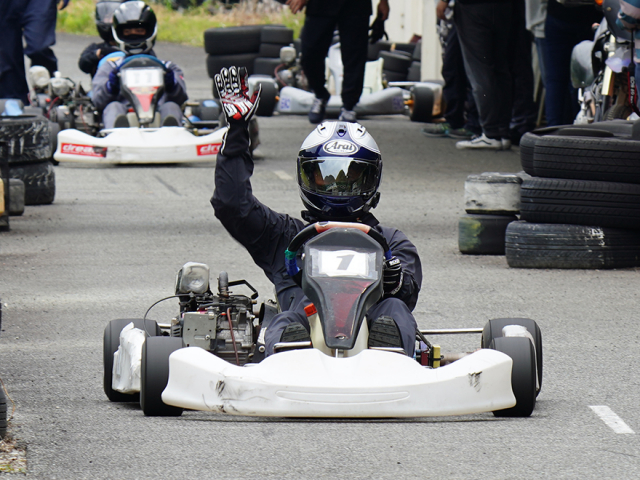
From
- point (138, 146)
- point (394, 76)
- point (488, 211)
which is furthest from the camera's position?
point (394, 76)

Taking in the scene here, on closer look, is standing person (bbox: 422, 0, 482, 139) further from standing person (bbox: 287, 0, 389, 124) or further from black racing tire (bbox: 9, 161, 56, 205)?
black racing tire (bbox: 9, 161, 56, 205)

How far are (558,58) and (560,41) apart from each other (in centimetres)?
15

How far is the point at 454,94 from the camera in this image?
13875mm

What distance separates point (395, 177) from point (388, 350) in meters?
7.17

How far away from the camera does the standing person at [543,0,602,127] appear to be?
1103cm

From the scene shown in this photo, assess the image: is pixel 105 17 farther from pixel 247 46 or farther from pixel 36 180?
pixel 247 46

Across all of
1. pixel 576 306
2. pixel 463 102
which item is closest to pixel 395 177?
pixel 463 102

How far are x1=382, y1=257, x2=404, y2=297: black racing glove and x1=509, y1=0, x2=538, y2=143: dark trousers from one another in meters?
8.10

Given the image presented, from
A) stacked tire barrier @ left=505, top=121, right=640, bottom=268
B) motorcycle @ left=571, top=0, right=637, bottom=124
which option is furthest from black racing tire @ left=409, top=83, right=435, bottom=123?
stacked tire barrier @ left=505, top=121, right=640, bottom=268

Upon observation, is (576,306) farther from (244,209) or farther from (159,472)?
(159,472)

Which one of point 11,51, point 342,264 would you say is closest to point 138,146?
point 11,51

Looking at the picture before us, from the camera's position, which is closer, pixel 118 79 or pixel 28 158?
pixel 28 158

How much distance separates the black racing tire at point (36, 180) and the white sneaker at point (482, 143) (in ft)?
15.5

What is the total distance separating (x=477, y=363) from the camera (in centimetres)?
380
